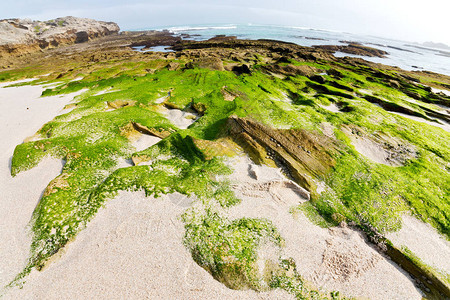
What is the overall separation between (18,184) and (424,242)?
71.4ft

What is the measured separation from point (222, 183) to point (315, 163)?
650 centimetres

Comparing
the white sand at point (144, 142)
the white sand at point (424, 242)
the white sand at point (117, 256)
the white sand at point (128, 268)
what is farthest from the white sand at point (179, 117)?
the white sand at point (424, 242)

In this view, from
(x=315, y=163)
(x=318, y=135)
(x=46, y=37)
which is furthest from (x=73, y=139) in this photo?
(x=46, y=37)

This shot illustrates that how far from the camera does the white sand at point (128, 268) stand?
21.2 ft

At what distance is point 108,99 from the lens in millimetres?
22266

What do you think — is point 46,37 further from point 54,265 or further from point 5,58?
point 54,265

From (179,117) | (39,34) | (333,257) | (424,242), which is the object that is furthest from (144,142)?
(39,34)

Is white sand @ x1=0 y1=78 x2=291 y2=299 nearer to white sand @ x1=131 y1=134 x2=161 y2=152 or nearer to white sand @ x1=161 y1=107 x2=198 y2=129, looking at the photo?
white sand @ x1=131 y1=134 x2=161 y2=152

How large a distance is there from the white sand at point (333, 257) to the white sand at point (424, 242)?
4.84 ft

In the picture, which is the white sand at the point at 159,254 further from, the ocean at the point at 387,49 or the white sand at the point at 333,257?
the ocean at the point at 387,49

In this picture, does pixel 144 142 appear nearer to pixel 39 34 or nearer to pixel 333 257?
pixel 333 257

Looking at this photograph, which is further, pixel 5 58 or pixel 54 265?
pixel 5 58

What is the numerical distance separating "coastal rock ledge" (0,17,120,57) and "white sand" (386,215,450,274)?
97977 millimetres

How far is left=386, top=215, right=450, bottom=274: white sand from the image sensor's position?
802 centimetres
